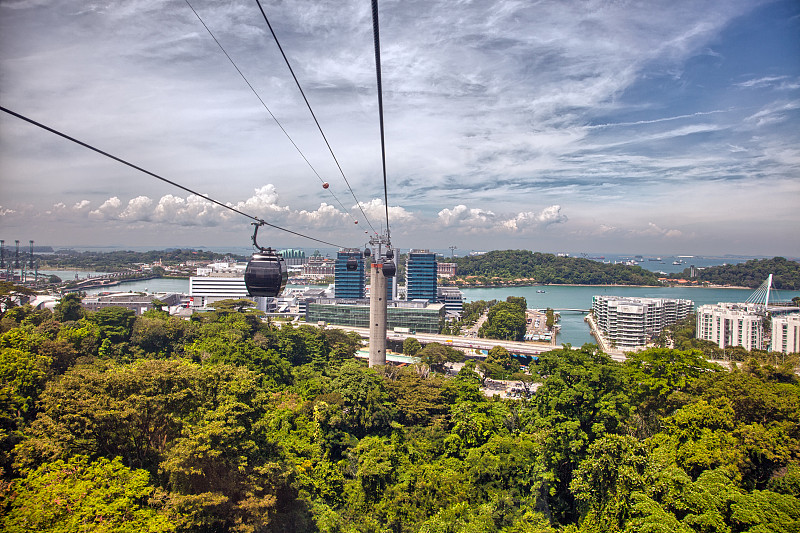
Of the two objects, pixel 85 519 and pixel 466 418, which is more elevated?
pixel 85 519

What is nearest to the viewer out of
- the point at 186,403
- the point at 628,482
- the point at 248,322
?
the point at 628,482

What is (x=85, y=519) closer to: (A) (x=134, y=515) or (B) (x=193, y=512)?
(A) (x=134, y=515)

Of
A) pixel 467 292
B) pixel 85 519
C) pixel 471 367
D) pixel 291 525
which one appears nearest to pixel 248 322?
pixel 471 367

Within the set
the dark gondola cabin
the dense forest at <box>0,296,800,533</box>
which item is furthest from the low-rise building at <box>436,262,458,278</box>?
the dark gondola cabin

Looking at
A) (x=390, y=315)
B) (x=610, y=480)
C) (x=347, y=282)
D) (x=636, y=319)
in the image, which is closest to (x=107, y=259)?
(x=347, y=282)

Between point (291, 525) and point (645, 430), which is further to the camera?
point (645, 430)

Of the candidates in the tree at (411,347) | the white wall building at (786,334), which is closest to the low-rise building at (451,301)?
the tree at (411,347)

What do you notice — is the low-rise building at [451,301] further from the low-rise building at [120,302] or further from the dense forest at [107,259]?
the dense forest at [107,259]
